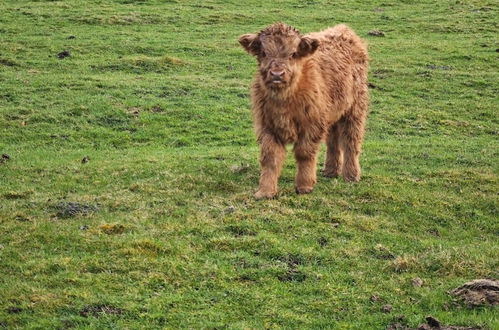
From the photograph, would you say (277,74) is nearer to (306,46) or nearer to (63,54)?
(306,46)

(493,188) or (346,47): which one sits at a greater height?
(346,47)

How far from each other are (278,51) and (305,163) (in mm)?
1900

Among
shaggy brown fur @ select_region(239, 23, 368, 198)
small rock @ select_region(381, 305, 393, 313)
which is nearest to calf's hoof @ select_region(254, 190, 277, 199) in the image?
shaggy brown fur @ select_region(239, 23, 368, 198)

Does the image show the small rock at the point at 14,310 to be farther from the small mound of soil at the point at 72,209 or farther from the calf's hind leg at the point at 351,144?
the calf's hind leg at the point at 351,144

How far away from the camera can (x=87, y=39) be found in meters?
25.4

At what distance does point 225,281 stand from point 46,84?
536 inches

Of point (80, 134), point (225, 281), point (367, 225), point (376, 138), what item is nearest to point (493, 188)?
point (367, 225)

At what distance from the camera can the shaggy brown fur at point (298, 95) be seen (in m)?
9.89

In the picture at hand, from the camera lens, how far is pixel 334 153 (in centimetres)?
1243

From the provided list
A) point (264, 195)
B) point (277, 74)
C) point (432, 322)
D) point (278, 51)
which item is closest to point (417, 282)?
point (432, 322)

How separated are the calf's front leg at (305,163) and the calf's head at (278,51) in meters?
1.07

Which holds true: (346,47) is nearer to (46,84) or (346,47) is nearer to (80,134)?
(80,134)

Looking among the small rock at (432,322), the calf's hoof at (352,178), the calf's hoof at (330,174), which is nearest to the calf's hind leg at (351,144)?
the calf's hoof at (352,178)

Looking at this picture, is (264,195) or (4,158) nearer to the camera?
(264,195)
